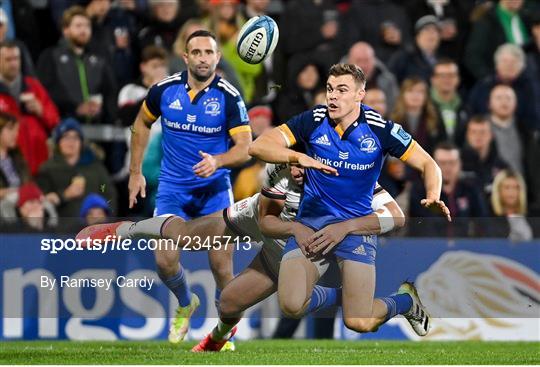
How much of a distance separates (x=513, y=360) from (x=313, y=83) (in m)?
5.71

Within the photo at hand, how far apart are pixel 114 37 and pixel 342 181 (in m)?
5.82

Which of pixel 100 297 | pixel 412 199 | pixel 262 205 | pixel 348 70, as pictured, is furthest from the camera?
pixel 412 199

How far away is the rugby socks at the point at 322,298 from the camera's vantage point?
12656 millimetres

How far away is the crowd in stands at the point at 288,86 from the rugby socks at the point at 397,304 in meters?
2.76

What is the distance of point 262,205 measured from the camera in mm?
13352

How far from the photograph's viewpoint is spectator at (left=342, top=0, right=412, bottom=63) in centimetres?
1858

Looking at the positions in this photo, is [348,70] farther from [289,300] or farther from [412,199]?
[412,199]

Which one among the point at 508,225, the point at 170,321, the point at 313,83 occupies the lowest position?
the point at 170,321

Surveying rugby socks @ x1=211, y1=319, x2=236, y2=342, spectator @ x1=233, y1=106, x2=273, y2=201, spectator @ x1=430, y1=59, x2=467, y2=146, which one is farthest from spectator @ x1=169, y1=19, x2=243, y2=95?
rugby socks @ x1=211, y1=319, x2=236, y2=342

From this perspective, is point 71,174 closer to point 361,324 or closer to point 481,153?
point 481,153

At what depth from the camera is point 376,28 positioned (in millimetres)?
18641

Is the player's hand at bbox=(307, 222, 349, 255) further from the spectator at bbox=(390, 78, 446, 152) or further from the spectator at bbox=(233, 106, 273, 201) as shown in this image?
the spectator at bbox=(390, 78, 446, 152)

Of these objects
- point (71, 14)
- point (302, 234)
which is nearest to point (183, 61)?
point (71, 14)

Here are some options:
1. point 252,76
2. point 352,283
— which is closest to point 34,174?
point 252,76
